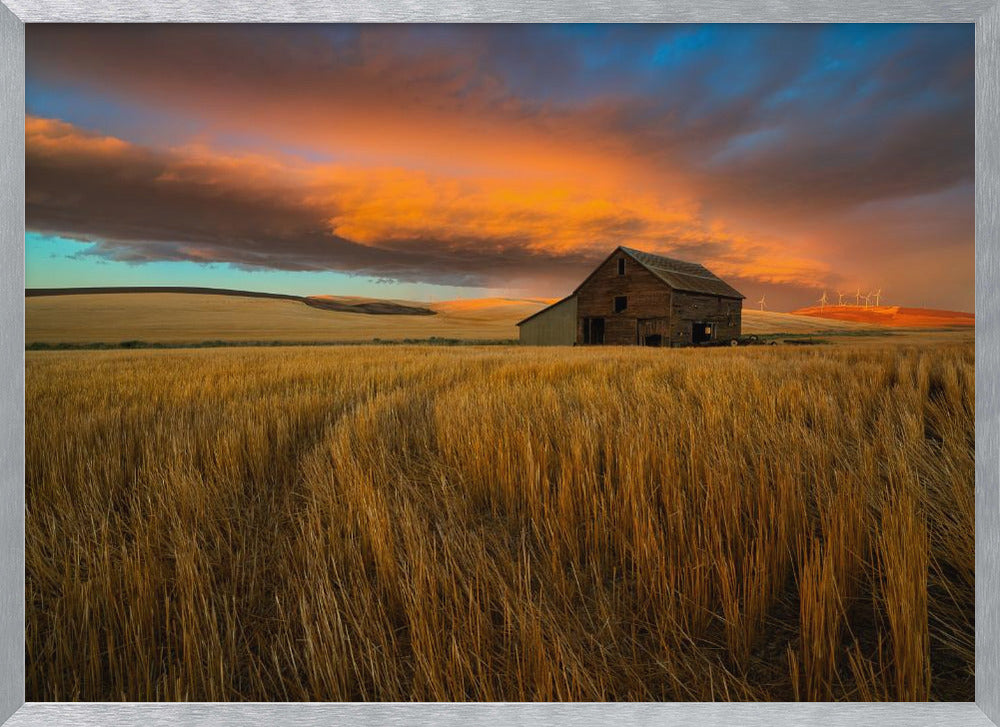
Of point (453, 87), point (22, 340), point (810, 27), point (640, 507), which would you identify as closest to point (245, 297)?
point (22, 340)

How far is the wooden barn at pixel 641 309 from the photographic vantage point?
2143mm

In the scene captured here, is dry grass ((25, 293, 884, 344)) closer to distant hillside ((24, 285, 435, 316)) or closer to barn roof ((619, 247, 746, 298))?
distant hillside ((24, 285, 435, 316))

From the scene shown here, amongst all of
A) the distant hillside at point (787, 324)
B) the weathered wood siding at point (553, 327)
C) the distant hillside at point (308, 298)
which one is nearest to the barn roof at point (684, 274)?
the distant hillside at point (787, 324)

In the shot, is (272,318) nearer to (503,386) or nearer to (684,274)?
(503,386)

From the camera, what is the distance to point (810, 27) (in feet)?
5.16

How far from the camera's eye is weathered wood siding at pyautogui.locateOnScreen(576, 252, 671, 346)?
2.34 m

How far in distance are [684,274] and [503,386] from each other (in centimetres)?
112

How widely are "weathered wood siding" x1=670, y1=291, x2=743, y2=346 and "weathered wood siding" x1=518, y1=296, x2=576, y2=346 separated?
A: 1.84ft

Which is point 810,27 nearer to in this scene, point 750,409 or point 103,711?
point 750,409

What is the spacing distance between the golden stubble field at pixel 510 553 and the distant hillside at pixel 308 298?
270mm

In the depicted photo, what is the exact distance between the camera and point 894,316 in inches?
72.1

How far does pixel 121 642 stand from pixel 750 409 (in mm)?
2065

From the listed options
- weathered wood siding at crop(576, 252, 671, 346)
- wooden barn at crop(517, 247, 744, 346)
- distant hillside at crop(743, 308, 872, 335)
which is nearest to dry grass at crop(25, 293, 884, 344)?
distant hillside at crop(743, 308, 872, 335)

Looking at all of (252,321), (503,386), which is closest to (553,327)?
(503,386)
